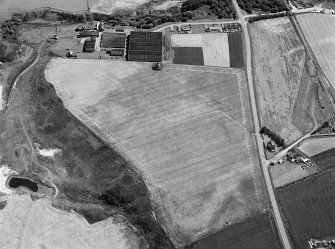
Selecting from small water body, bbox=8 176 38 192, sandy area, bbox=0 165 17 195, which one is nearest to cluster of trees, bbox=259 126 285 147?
small water body, bbox=8 176 38 192

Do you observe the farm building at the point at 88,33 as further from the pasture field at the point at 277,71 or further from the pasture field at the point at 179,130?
the pasture field at the point at 277,71

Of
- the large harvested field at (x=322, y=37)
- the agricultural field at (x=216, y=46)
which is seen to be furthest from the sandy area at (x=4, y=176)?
the large harvested field at (x=322, y=37)

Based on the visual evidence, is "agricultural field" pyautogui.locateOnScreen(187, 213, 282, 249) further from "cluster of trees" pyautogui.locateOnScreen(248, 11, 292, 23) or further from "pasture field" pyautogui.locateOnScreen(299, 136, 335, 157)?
"cluster of trees" pyautogui.locateOnScreen(248, 11, 292, 23)

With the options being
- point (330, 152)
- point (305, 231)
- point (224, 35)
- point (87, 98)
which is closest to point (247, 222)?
point (305, 231)

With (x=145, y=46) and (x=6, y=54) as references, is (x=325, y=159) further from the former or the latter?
(x=6, y=54)

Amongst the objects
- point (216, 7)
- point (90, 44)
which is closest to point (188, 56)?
point (216, 7)

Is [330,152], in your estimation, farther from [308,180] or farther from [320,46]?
[320,46]

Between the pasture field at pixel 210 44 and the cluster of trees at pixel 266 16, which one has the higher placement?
the cluster of trees at pixel 266 16

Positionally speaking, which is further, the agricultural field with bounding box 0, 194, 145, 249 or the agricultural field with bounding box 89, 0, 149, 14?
the agricultural field with bounding box 89, 0, 149, 14
